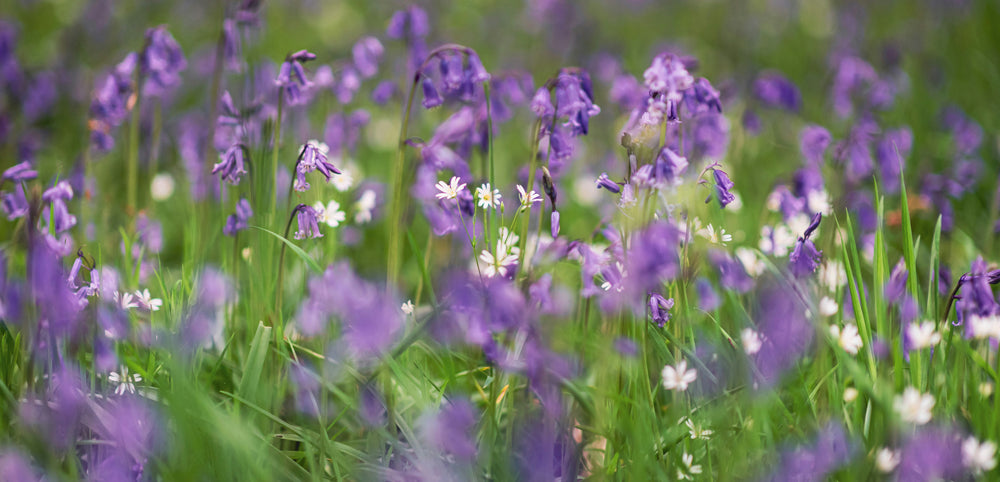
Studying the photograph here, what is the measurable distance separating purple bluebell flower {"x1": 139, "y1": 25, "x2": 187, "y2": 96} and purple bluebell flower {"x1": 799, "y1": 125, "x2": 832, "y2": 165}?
9.81 ft

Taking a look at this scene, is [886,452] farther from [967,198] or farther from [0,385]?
[967,198]

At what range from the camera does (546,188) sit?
2.30 m

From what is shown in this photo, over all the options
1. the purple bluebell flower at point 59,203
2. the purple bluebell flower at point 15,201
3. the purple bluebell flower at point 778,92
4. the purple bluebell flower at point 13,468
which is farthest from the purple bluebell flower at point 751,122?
the purple bluebell flower at point 13,468

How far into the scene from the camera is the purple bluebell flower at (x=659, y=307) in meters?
2.36

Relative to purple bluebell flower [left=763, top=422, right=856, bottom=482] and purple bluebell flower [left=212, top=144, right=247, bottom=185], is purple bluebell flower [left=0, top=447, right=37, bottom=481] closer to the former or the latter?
purple bluebell flower [left=212, top=144, right=247, bottom=185]

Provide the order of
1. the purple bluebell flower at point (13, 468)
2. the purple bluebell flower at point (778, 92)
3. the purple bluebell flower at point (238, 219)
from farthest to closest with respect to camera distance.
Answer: the purple bluebell flower at point (778, 92) < the purple bluebell flower at point (238, 219) < the purple bluebell flower at point (13, 468)

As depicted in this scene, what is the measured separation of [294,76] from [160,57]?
39.3 inches

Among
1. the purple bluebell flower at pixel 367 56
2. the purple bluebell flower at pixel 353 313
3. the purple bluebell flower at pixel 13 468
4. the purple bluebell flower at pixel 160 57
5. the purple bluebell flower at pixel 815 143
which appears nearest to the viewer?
the purple bluebell flower at pixel 13 468

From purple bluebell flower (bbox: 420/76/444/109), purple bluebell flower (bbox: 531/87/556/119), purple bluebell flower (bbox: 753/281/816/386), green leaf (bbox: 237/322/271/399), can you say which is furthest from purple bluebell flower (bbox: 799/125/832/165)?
green leaf (bbox: 237/322/271/399)

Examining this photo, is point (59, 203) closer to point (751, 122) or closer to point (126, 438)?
point (126, 438)

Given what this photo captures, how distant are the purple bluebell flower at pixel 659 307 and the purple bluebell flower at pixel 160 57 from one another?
2.44 m

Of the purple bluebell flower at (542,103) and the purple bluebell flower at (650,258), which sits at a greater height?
the purple bluebell flower at (542,103)

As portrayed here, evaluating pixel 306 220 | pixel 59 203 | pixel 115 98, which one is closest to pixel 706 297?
pixel 306 220

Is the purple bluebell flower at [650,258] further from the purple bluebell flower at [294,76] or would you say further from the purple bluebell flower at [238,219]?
the purple bluebell flower at [238,219]
